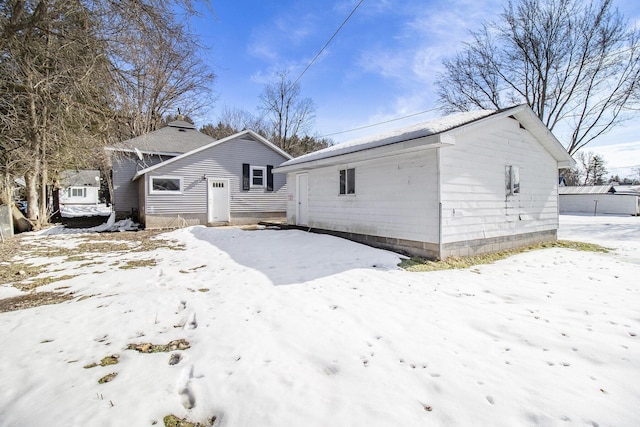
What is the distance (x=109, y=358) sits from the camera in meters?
2.95

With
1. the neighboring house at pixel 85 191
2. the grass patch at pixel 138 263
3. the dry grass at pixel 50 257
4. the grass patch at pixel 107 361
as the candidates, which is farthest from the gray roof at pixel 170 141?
the neighboring house at pixel 85 191

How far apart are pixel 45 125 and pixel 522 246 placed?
43.2 feet

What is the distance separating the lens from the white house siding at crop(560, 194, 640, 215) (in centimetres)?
2459

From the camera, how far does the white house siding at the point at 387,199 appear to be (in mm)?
7320

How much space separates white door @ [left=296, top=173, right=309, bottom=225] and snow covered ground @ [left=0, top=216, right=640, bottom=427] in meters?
5.80

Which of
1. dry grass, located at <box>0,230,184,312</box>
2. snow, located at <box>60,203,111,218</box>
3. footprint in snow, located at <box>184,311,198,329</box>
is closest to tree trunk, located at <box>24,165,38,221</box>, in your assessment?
dry grass, located at <box>0,230,184,312</box>

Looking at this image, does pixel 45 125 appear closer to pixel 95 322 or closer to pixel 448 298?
pixel 95 322

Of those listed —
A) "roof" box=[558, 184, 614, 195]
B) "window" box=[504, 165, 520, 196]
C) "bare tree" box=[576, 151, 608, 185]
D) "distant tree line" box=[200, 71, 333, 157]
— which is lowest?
"window" box=[504, 165, 520, 196]

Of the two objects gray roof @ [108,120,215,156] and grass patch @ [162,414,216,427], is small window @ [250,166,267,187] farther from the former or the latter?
grass patch @ [162,414,216,427]

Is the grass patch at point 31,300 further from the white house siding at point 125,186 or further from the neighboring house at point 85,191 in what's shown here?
the neighboring house at point 85,191

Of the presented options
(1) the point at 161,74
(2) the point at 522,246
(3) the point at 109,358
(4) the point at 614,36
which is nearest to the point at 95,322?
(3) the point at 109,358

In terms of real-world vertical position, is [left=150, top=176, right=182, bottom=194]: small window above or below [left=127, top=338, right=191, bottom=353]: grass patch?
above

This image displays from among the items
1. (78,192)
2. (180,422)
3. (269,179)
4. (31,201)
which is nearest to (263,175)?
(269,179)

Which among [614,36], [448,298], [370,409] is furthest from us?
[614,36]
